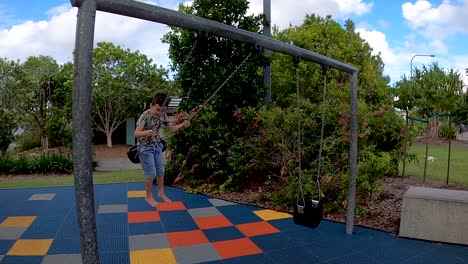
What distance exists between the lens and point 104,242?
16.6 feet

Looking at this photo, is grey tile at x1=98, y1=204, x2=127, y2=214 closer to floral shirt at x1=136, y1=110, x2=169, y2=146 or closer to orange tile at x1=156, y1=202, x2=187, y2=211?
orange tile at x1=156, y1=202, x2=187, y2=211

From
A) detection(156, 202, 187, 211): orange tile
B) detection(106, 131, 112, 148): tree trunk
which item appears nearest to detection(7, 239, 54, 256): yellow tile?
detection(156, 202, 187, 211): orange tile

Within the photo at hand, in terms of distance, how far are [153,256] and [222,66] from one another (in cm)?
510

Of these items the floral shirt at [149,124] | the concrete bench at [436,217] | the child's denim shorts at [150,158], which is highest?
the floral shirt at [149,124]

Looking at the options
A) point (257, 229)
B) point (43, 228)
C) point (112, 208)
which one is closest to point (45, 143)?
point (112, 208)

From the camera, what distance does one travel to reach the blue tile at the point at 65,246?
464 cm

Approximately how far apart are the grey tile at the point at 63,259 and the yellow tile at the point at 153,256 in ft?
2.02

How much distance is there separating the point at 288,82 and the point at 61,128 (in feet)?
30.5

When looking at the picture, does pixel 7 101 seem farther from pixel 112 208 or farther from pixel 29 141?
pixel 112 208

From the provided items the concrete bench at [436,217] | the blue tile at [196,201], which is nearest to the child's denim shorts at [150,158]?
the blue tile at [196,201]

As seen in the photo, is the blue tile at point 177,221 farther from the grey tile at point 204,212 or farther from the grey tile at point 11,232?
the grey tile at point 11,232

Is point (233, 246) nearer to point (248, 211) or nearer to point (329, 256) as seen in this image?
point (329, 256)

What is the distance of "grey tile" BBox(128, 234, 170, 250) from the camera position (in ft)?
16.2

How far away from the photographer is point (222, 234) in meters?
5.48
